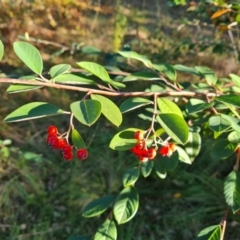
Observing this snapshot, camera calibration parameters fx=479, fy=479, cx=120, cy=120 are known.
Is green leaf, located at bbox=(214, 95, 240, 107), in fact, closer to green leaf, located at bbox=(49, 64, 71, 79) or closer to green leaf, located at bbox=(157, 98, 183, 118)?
green leaf, located at bbox=(157, 98, 183, 118)

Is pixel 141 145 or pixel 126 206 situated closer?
pixel 141 145

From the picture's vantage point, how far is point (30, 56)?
1097 millimetres

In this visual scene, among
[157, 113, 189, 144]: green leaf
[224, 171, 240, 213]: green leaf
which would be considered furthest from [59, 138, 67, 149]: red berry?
[224, 171, 240, 213]: green leaf

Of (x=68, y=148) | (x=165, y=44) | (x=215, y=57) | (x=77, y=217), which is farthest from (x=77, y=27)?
(x=68, y=148)

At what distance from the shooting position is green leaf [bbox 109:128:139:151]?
41.7 inches

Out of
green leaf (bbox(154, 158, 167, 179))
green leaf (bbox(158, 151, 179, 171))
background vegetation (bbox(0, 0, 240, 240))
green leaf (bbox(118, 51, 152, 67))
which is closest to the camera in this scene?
green leaf (bbox(118, 51, 152, 67))

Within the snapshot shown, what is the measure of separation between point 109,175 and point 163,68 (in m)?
1.31

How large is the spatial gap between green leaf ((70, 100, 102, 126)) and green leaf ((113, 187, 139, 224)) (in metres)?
0.40

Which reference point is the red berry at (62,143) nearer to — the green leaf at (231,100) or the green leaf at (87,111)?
the green leaf at (87,111)

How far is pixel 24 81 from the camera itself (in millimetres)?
988

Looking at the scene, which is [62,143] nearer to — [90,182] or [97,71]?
[97,71]

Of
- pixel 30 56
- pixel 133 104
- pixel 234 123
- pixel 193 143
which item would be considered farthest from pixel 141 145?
pixel 193 143

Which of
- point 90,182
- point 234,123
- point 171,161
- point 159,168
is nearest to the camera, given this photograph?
point 234,123

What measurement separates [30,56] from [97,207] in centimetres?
46
